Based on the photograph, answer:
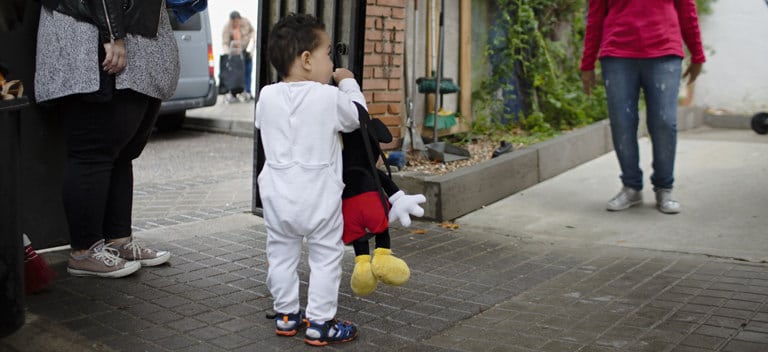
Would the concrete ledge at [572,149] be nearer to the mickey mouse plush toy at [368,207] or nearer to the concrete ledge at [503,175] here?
the concrete ledge at [503,175]

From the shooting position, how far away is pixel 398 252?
16.6ft

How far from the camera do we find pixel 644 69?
599 centimetres

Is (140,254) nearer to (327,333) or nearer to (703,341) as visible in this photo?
(327,333)

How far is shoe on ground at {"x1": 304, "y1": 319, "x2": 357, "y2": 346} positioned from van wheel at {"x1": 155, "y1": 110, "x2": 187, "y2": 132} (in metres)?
8.67

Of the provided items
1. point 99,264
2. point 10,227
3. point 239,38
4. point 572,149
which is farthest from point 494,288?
point 239,38

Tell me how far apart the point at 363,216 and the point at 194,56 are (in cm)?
864

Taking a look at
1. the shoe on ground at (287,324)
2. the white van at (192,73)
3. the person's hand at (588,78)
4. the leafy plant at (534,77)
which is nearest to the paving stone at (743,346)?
the shoe on ground at (287,324)

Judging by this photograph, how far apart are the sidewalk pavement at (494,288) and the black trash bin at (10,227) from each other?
0.50 feet

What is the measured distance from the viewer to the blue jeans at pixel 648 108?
5949 millimetres

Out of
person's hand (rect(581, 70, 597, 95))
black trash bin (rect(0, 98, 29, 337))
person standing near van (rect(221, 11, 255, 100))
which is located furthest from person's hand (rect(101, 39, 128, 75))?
person standing near van (rect(221, 11, 255, 100))

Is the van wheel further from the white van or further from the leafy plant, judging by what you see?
the leafy plant

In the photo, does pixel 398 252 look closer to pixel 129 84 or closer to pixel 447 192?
pixel 447 192

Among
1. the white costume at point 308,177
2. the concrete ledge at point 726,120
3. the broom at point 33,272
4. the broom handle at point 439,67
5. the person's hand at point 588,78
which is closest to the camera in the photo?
the white costume at point 308,177

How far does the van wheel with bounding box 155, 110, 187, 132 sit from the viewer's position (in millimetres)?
11766
